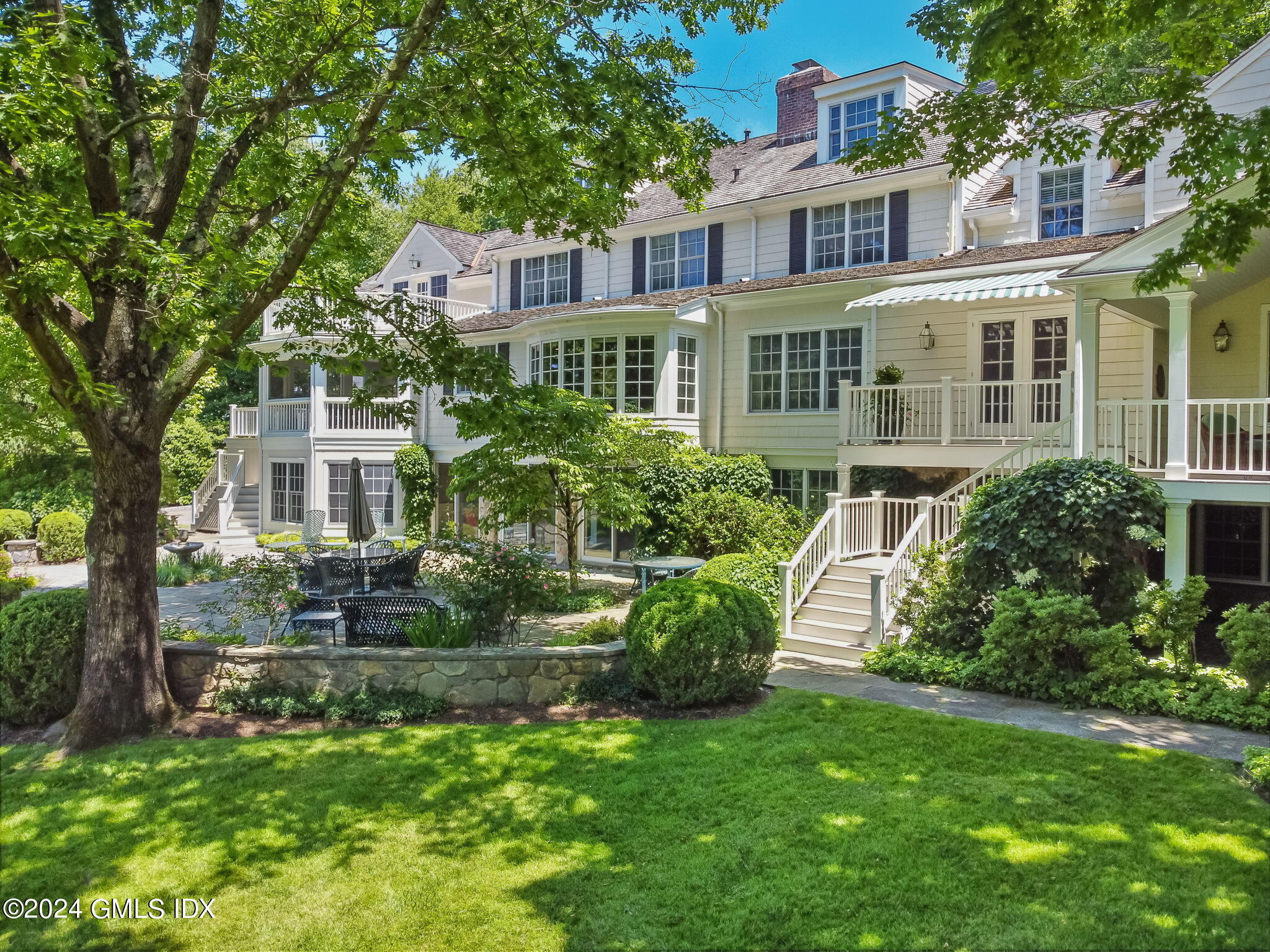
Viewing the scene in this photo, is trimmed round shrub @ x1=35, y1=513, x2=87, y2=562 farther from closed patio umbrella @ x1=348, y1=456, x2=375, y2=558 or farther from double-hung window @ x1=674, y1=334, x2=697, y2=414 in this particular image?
double-hung window @ x1=674, y1=334, x2=697, y2=414

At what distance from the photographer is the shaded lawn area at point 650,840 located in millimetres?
4641

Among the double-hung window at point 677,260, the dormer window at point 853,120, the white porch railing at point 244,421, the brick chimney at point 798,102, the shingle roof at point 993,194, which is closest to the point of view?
the shingle roof at point 993,194

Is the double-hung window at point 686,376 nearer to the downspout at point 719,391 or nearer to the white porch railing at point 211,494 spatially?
the downspout at point 719,391

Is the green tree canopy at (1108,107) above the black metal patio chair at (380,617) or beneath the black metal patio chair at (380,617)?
above

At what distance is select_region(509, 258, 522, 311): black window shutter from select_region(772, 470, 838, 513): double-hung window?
33.0 feet

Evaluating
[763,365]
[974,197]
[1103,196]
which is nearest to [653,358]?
[763,365]

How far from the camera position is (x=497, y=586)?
400 inches

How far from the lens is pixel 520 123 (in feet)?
30.7

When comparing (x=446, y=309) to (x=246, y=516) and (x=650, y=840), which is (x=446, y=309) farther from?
(x=650, y=840)

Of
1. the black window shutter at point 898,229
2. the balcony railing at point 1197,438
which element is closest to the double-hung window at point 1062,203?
the black window shutter at point 898,229

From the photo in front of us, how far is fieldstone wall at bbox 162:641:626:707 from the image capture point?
8852 millimetres

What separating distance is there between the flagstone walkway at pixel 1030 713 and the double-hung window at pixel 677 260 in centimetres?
1275

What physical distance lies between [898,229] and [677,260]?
18.4 ft

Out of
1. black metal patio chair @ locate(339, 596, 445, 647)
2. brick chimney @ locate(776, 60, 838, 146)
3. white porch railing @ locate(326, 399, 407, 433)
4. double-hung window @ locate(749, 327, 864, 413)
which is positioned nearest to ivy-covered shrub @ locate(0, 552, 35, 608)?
black metal patio chair @ locate(339, 596, 445, 647)
